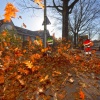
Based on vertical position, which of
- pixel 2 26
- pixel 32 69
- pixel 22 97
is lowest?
pixel 22 97

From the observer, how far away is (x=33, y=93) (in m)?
4.00

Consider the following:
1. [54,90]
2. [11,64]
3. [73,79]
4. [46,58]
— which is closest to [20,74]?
[11,64]

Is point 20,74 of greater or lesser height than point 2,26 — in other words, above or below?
below

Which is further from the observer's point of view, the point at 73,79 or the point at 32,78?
the point at 73,79

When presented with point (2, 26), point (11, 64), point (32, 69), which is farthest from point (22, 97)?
point (2, 26)

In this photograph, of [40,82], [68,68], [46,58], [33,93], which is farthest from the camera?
[46,58]

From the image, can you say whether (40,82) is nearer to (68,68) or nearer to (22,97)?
(22,97)

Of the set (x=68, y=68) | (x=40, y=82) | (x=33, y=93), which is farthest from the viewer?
(x=68, y=68)

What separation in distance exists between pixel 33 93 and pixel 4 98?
23.1 inches

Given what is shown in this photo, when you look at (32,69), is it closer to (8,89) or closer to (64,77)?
(64,77)

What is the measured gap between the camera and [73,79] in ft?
16.5

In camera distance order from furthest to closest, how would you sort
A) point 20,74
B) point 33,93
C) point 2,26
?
point 2,26
point 20,74
point 33,93

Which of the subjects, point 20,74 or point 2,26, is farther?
point 2,26

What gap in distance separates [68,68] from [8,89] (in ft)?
7.48
